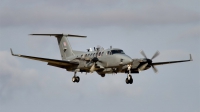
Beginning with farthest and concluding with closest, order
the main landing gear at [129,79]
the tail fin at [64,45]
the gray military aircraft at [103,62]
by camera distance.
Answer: the tail fin at [64,45], the gray military aircraft at [103,62], the main landing gear at [129,79]

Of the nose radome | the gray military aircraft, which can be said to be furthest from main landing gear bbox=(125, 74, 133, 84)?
the nose radome

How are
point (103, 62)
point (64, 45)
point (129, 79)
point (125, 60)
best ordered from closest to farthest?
1. point (129, 79)
2. point (125, 60)
3. point (103, 62)
4. point (64, 45)

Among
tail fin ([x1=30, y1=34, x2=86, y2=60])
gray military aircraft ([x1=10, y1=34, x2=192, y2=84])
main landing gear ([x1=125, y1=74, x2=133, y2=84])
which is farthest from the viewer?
tail fin ([x1=30, y1=34, x2=86, y2=60])

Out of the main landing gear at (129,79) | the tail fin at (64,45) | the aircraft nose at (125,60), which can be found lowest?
the main landing gear at (129,79)

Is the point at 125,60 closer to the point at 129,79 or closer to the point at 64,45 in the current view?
the point at 129,79

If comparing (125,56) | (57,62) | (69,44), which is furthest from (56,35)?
(125,56)

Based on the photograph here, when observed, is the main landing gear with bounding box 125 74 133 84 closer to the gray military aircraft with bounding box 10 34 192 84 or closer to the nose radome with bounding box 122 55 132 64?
the gray military aircraft with bounding box 10 34 192 84

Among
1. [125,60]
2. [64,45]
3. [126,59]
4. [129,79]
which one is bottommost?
[129,79]

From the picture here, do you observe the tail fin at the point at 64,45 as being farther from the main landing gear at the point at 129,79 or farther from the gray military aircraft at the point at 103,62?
the main landing gear at the point at 129,79

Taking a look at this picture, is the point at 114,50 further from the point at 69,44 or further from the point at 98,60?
the point at 69,44

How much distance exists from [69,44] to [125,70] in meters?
13.7

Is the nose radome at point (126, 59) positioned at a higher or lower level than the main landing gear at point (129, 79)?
higher

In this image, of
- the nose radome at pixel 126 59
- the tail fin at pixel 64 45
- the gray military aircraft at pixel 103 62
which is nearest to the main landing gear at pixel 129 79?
the gray military aircraft at pixel 103 62

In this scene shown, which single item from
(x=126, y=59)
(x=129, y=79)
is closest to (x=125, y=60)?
(x=126, y=59)
